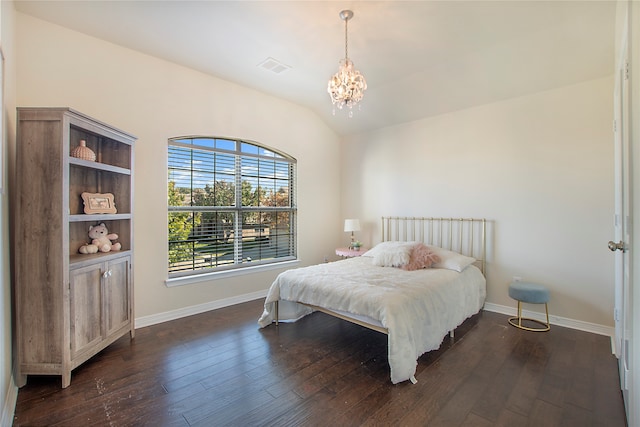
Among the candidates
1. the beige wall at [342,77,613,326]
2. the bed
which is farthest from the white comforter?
the beige wall at [342,77,613,326]

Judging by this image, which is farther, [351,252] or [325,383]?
[351,252]

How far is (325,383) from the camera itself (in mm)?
2254

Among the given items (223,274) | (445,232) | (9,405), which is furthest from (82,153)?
(445,232)

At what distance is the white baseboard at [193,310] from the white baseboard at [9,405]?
1.23 metres

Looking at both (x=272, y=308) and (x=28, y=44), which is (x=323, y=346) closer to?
(x=272, y=308)

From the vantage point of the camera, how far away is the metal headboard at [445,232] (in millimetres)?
3967

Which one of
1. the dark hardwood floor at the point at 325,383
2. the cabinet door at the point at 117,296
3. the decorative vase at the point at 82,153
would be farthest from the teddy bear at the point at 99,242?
the dark hardwood floor at the point at 325,383

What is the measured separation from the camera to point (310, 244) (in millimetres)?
5160

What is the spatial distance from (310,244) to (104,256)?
3084 millimetres

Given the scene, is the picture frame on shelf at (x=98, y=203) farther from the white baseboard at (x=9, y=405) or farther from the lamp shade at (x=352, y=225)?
the lamp shade at (x=352, y=225)

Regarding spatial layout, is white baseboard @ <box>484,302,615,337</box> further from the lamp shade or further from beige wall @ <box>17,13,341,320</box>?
beige wall @ <box>17,13,341,320</box>

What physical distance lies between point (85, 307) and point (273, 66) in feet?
10.2

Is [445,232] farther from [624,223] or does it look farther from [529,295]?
[624,223]

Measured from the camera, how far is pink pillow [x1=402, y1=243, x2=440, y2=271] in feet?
11.7
